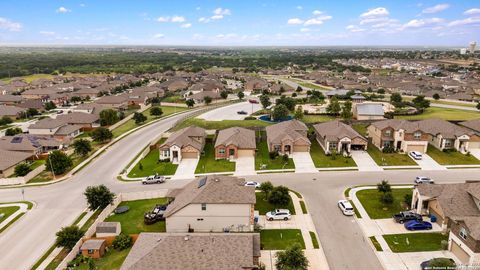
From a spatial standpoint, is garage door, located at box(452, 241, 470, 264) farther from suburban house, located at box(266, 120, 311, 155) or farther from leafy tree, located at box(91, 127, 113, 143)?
leafy tree, located at box(91, 127, 113, 143)

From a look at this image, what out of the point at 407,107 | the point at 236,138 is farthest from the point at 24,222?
the point at 407,107

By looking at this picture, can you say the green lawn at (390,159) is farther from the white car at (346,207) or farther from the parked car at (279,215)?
the parked car at (279,215)

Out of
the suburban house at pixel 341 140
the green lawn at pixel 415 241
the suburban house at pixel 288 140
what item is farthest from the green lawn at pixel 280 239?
the suburban house at pixel 341 140

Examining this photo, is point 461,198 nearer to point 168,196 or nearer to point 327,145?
point 327,145

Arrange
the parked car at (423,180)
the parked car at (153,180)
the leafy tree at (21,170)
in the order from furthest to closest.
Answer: the leafy tree at (21,170)
the parked car at (153,180)
the parked car at (423,180)

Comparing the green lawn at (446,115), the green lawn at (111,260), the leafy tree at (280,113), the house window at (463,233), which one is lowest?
the green lawn at (111,260)

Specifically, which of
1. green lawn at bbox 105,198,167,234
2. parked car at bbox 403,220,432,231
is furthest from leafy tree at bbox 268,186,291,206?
parked car at bbox 403,220,432,231

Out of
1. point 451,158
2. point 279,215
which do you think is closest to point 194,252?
point 279,215

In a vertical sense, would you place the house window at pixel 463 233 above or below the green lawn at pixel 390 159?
above
